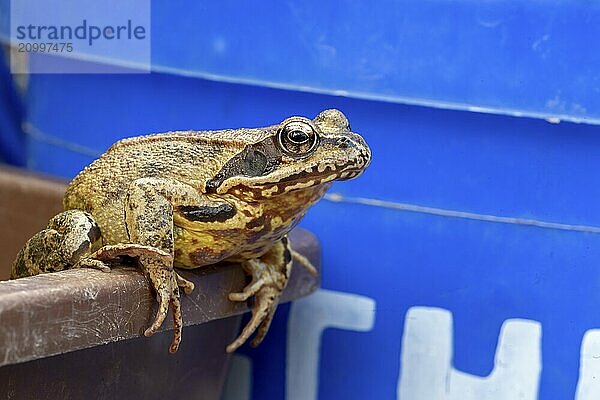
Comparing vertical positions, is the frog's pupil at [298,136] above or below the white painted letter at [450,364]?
above

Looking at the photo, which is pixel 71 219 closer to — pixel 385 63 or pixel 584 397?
pixel 385 63

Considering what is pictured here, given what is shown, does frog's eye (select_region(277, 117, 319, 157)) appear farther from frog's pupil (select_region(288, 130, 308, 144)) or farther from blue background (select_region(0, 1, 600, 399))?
blue background (select_region(0, 1, 600, 399))

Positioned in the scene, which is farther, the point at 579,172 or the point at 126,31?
the point at 126,31

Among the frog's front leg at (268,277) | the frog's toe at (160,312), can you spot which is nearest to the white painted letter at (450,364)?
the frog's front leg at (268,277)

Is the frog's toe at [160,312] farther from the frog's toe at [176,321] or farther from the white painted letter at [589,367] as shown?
the white painted letter at [589,367]

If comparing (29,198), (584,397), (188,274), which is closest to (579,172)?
(584,397)
